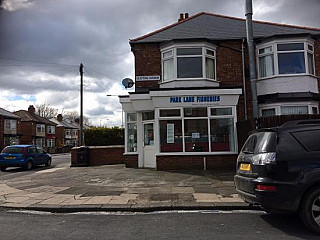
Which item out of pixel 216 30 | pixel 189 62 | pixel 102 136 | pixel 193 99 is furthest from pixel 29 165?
pixel 216 30

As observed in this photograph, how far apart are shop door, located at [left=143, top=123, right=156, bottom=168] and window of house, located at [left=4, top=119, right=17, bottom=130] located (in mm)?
40898

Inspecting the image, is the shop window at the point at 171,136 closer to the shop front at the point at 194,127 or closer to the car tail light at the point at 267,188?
the shop front at the point at 194,127

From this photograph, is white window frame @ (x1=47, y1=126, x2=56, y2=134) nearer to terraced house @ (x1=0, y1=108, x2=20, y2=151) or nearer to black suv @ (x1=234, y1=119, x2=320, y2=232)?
terraced house @ (x1=0, y1=108, x2=20, y2=151)

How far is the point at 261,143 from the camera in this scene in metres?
5.21

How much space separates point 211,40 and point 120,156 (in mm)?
8617

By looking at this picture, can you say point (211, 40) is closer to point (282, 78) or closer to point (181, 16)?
point (282, 78)

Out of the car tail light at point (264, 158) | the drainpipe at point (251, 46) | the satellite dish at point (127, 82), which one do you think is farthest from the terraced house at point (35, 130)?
the car tail light at point (264, 158)

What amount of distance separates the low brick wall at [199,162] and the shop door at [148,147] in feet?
3.88

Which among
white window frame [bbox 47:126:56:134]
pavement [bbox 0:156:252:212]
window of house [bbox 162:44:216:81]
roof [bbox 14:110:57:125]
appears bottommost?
pavement [bbox 0:156:252:212]

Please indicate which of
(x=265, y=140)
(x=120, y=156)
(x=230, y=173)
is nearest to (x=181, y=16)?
(x=120, y=156)

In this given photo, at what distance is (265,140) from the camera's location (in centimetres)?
514

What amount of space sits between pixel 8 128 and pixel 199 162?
43.9m

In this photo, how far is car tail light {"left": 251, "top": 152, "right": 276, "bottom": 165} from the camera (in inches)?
189

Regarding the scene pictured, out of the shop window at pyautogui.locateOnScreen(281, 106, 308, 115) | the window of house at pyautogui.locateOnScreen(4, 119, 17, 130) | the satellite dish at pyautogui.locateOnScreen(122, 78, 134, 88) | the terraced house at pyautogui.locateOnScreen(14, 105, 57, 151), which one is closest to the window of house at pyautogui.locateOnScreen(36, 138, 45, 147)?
the terraced house at pyautogui.locateOnScreen(14, 105, 57, 151)
